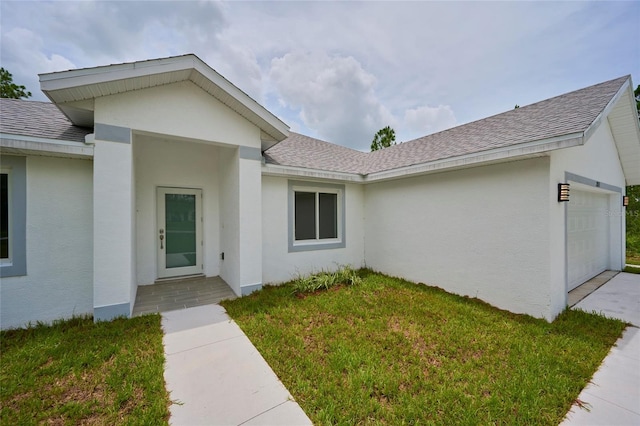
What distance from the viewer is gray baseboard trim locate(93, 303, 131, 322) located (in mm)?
4500

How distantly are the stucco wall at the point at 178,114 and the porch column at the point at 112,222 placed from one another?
1.04 feet

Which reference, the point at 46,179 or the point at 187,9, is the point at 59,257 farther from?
the point at 187,9

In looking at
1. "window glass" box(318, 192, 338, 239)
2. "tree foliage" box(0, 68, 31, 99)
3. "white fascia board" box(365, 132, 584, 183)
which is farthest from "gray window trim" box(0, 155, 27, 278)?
"tree foliage" box(0, 68, 31, 99)

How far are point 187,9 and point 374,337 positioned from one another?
8645mm

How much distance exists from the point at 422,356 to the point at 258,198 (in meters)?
4.77

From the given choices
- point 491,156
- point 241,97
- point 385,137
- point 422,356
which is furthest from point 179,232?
point 385,137

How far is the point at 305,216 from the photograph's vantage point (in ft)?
25.5

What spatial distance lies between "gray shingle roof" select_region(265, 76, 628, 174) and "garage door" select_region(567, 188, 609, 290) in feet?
7.55

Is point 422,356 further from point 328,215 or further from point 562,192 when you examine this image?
point 328,215

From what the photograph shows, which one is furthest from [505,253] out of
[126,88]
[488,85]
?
[126,88]

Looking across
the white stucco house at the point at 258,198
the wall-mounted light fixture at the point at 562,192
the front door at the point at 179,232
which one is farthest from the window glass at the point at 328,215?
the wall-mounted light fixture at the point at 562,192

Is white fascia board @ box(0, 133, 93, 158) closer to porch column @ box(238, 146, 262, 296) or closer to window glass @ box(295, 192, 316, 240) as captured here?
porch column @ box(238, 146, 262, 296)

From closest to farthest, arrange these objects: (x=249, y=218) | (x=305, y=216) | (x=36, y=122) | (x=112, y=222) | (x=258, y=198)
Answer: (x=112, y=222)
(x=36, y=122)
(x=249, y=218)
(x=258, y=198)
(x=305, y=216)

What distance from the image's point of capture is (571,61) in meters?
6.89
